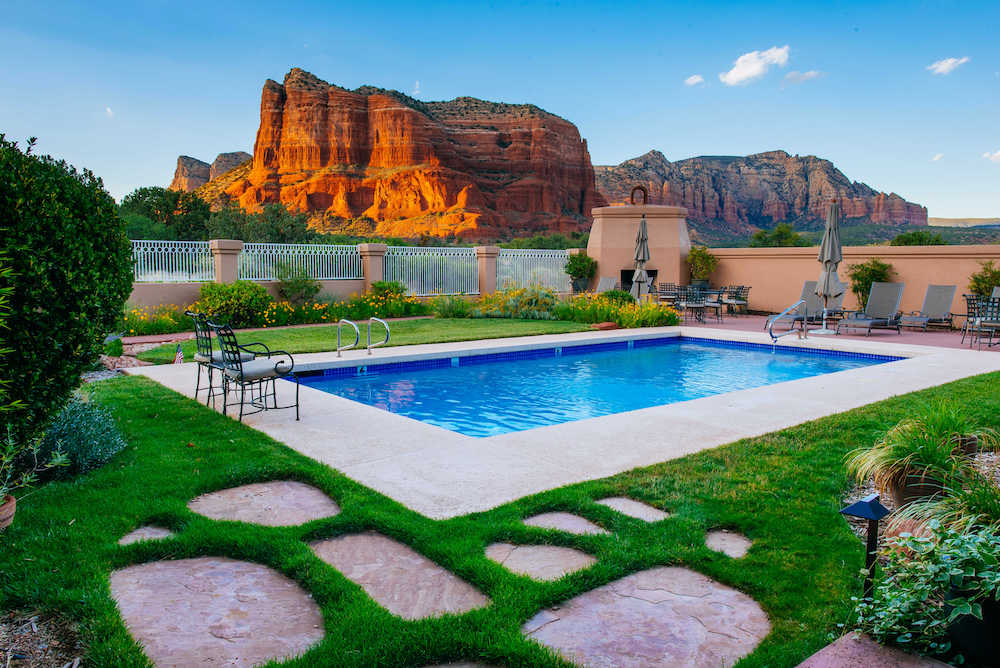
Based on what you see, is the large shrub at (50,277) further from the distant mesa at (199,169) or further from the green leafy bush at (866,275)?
the distant mesa at (199,169)

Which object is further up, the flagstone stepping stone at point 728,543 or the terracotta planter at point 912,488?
the terracotta planter at point 912,488

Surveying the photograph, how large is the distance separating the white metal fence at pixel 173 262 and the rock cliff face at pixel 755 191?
2360 inches

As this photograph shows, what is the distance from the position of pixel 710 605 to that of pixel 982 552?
92cm

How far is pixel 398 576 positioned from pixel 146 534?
1.32m

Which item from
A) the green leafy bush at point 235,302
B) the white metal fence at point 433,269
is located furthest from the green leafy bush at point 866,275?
the green leafy bush at point 235,302

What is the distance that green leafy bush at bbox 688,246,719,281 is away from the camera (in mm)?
17453

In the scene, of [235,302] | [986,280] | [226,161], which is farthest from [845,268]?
[226,161]

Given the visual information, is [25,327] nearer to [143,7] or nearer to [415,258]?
[415,258]

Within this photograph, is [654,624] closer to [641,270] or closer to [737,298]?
[641,270]

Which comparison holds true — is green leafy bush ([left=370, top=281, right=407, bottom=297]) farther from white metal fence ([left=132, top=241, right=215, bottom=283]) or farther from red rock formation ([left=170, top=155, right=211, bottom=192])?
red rock formation ([left=170, top=155, right=211, bottom=192])

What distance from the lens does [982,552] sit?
194 cm

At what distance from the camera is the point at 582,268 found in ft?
60.9

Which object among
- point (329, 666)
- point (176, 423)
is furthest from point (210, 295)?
point (329, 666)

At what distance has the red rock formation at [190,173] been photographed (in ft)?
303
